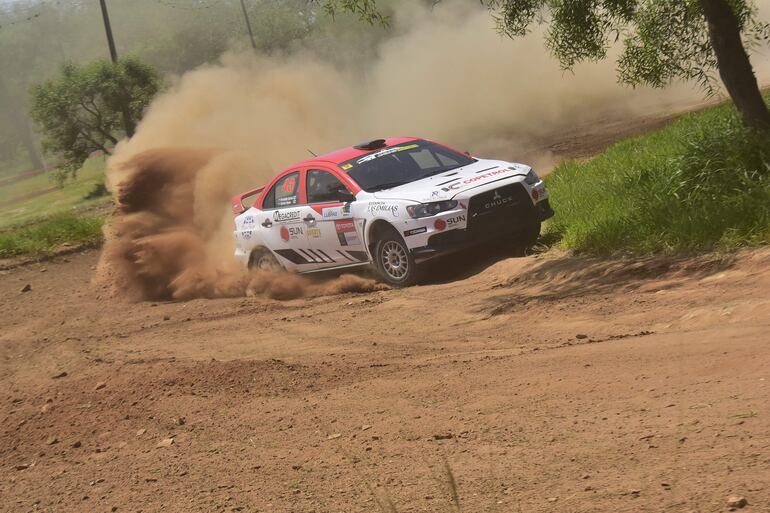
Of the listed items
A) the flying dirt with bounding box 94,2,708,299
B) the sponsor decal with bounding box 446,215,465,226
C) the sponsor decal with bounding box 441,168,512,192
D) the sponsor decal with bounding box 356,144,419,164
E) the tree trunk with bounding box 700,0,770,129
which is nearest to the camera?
the tree trunk with bounding box 700,0,770,129

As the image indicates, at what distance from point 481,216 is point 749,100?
310cm

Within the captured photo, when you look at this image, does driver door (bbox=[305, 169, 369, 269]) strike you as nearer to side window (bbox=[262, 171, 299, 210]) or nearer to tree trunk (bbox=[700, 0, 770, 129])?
side window (bbox=[262, 171, 299, 210])

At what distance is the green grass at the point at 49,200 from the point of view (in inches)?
1406

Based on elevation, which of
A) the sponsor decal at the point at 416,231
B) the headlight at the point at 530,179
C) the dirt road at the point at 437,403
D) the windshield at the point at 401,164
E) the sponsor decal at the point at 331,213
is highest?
the windshield at the point at 401,164

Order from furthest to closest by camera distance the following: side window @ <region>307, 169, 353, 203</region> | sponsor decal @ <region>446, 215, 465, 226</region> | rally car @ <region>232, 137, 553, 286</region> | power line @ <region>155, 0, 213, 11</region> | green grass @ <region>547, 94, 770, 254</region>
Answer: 1. power line @ <region>155, 0, 213, 11</region>
2. side window @ <region>307, 169, 353, 203</region>
3. rally car @ <region>232, 137, 553, 286</region>
4. sponsor decal @ <region>446, 215, 465, 226</region>
5. green grass @ <region>547, 94, 770, 254</region>

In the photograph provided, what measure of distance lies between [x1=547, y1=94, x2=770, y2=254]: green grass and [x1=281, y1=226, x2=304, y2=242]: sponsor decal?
10.3 feet

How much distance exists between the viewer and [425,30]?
37.4 metres

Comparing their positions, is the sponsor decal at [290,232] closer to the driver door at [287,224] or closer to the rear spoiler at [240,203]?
the driver door at [287,224]

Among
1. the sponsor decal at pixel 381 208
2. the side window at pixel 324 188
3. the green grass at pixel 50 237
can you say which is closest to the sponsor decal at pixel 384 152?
the side window at pixel 324 188

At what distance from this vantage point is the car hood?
1107 centimetres

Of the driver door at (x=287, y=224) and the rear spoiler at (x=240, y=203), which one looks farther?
the rear spoiler at (x=240, y=203)

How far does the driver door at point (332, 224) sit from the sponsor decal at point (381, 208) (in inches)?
12.6

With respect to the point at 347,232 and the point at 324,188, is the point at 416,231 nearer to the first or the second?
the point at 347,232

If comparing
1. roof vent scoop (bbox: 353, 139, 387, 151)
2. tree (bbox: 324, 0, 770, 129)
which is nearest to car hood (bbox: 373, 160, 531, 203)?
roof vent scoop (bbox: 353, 139, 387, 151)
